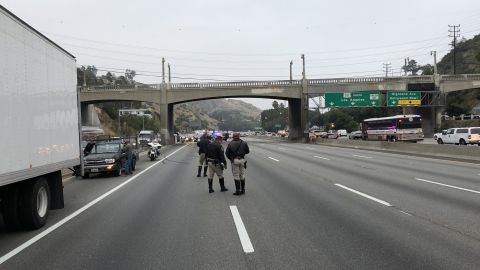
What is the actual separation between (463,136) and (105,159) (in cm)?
3471

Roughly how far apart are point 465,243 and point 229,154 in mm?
6943

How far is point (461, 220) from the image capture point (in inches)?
355

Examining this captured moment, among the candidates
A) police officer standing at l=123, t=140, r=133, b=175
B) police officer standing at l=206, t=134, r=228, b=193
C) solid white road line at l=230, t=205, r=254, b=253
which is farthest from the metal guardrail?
solid white road line at l=230, t=205, r=254, b=253

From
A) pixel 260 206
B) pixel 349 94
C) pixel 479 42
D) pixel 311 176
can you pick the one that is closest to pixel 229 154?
pixel 260 206

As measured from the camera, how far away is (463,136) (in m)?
43.9

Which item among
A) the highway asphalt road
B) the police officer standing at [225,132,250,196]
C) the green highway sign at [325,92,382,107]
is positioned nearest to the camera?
the highway asphalt road

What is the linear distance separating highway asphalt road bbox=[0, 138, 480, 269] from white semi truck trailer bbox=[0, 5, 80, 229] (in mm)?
546

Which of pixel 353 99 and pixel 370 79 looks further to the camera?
pixel 370 79

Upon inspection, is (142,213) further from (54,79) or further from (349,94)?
(349,94)

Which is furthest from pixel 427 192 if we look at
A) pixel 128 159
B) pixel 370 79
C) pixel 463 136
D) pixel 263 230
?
pixel 370 79

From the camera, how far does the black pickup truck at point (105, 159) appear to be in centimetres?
1994

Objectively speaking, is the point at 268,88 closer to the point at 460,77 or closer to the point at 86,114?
the point at 460,77

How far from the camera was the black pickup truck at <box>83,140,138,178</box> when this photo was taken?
65.4ft

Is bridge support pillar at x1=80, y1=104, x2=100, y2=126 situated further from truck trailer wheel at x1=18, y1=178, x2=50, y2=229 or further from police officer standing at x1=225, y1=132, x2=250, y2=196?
truck trailer wheel at x1=18, y1=178, x2=50, y2=229
